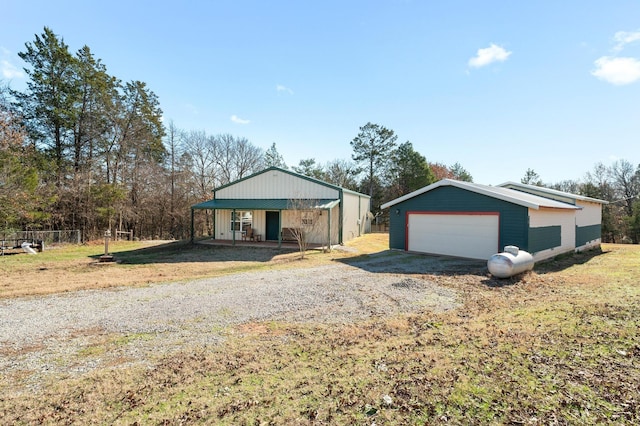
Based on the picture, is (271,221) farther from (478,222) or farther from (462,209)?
(478,222)

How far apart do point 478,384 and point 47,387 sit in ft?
15.6

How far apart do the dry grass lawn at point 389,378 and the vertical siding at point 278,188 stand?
489 inches

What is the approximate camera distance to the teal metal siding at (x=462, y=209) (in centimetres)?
1171

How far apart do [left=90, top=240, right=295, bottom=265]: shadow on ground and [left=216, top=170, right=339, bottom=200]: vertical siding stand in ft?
11.6

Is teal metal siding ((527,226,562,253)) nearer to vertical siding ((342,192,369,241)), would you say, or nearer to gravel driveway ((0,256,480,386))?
gravel driveway ((0,256,480,386))

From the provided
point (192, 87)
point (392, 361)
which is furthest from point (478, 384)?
point (192, 87)

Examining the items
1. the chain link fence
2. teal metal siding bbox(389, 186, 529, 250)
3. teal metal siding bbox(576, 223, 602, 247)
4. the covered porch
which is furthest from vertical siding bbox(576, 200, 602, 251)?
the chain link fence

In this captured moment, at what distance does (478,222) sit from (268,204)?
34.6 feet

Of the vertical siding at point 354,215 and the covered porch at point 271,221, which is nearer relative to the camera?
the covered porch at point 271,221

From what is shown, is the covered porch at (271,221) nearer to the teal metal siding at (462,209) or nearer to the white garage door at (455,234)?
Answer: the teal metal siding at (462,209)

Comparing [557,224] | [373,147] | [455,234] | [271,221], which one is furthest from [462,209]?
[373,147]

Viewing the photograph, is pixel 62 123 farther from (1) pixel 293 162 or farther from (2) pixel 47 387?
(1) pixel 293 162

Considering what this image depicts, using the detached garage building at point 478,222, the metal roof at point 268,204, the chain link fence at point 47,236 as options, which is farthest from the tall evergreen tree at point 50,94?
the detached garage building at point 478,222

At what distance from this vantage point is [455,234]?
13477 millimetres
